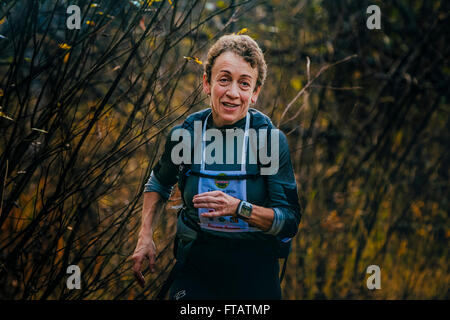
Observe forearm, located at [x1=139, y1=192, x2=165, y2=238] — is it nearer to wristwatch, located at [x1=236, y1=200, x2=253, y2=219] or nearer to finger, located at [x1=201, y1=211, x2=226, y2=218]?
finger, located at [x1=201, y1=211, x2=226, y2=218]

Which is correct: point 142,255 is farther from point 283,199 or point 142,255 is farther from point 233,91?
point 233,91

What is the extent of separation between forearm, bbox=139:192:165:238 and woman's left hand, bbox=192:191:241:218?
0.36 meters

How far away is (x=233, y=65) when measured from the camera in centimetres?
179

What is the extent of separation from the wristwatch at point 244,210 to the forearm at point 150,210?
1.52 ft

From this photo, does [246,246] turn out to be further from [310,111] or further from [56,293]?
[310,111]

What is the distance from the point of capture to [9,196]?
240 cm

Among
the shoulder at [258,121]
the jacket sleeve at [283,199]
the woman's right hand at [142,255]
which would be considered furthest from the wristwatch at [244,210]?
the woman's right hand at [142,255]

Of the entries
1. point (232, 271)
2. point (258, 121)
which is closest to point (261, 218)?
point (232, 271)

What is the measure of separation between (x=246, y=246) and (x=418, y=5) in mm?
3830

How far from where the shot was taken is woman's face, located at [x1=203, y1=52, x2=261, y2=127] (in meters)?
1.78

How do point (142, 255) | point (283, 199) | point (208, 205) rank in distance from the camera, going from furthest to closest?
point (142, 255), point (283, 199), point (208, 205)

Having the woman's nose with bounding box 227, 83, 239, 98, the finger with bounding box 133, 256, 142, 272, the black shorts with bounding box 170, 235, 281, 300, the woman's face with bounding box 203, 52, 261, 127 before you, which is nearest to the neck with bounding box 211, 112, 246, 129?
the woman's face with bounding box 203, 52, 261, 127

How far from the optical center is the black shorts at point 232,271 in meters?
1.79
